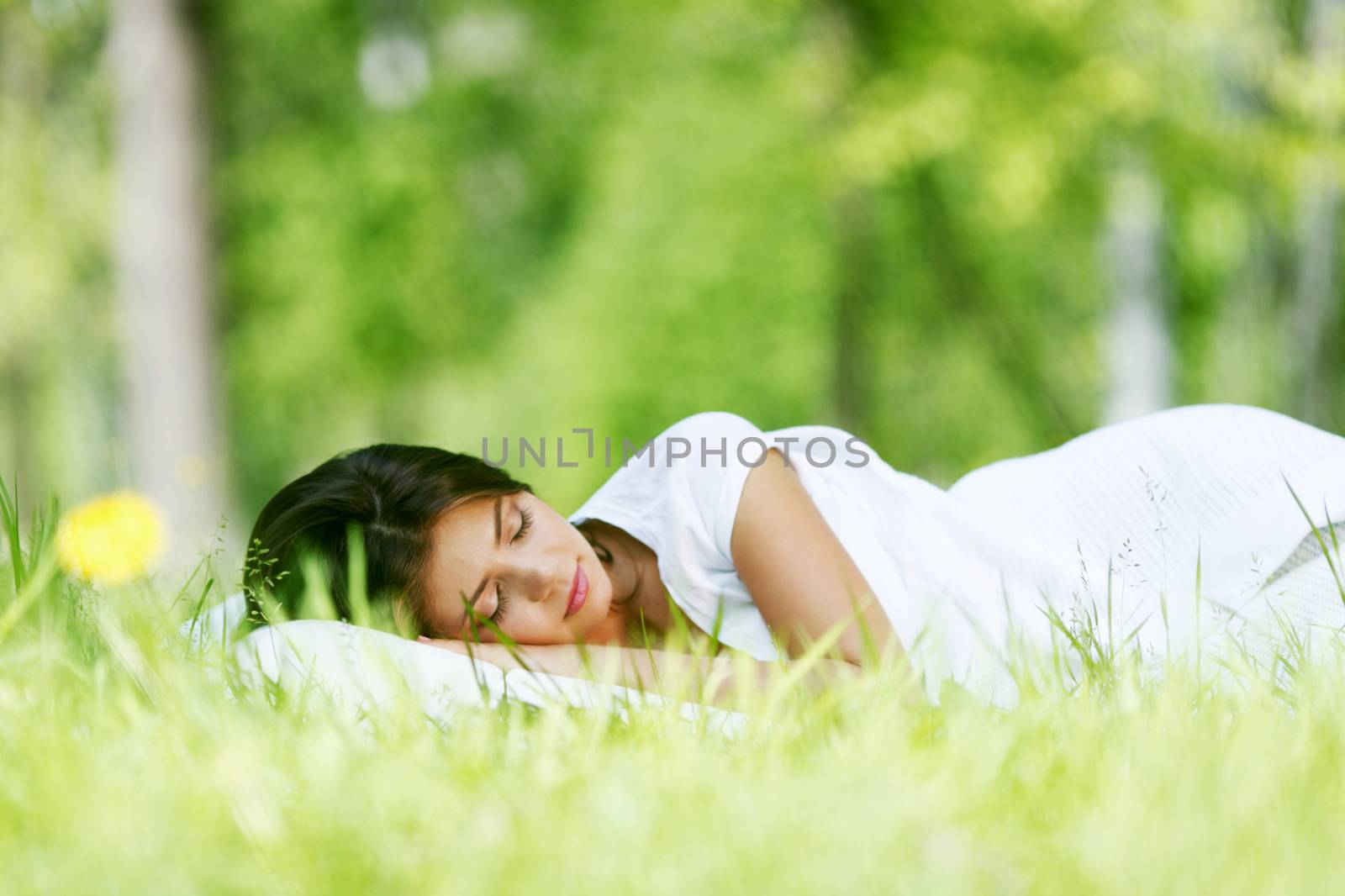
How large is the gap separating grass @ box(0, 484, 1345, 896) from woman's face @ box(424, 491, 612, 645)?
543 millimetres

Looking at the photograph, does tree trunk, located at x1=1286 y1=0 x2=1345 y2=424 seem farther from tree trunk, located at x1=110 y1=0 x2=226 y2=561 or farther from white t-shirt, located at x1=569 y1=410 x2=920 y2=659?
tree trunk, located at x1=110 y1=0 x2=226 y2=561

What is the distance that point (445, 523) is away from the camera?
2.27 metres

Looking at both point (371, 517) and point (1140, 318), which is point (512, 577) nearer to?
point (371, 517)

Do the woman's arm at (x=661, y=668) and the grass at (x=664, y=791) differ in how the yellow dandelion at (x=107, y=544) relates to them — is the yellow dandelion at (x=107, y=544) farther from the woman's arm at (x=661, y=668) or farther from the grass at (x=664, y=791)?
the woman's arm at (x=661, y=668)

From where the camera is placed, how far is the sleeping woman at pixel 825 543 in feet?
7.19

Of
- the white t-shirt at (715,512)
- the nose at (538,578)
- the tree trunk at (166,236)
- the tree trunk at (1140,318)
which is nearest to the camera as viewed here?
the nose at (538,578)

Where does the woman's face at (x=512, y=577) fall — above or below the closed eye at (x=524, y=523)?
below

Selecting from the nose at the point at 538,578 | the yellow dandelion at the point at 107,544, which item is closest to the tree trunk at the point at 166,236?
the yellow dandelion at the point at 107,544

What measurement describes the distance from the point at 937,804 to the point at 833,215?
23.6 ft

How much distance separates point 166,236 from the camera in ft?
22.5

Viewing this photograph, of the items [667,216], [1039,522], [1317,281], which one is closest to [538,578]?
[1039,522]

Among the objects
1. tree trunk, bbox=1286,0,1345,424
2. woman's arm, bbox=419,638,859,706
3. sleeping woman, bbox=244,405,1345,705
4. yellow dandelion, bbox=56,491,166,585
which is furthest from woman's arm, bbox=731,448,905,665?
tree trunk, bbox=1286,0,1345,424

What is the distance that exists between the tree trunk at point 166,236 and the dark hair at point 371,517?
15.3 feet

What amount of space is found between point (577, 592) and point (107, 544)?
882mm
